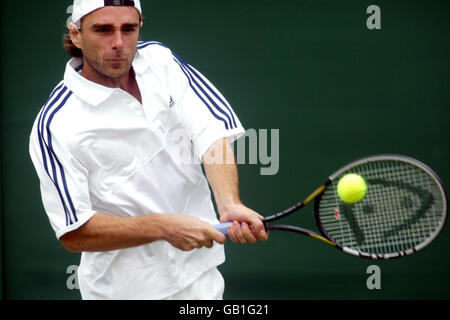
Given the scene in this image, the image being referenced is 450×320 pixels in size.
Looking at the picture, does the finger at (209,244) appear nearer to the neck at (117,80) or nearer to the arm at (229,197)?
the arm at (229,197)

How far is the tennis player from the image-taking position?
2689 mm

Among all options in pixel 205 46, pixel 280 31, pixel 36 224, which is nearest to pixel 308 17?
pixel 280 31

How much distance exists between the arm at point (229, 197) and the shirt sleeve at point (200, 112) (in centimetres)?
4

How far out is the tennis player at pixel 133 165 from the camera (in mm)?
2689

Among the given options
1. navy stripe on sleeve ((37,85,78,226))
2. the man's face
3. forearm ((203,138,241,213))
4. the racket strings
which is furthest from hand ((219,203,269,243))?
the man's face

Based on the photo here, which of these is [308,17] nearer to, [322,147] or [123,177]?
[322,147]

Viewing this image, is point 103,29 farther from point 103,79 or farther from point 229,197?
point 229,197

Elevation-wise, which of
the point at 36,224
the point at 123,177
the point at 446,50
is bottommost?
the point at 36,224

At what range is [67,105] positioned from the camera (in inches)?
107

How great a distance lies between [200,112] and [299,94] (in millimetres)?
1087

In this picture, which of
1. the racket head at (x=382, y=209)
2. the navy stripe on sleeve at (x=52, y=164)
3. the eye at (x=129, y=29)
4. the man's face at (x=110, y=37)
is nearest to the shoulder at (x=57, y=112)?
the navy stripe on sleeve at (x=52, y=164)

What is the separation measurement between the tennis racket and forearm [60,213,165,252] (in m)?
0.21

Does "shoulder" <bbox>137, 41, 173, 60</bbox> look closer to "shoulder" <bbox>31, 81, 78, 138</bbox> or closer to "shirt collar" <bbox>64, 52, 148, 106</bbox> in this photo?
"shirt collar" <bbox>64, 52, 148, 106</bbox>

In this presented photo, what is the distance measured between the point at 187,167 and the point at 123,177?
0.23 meters
